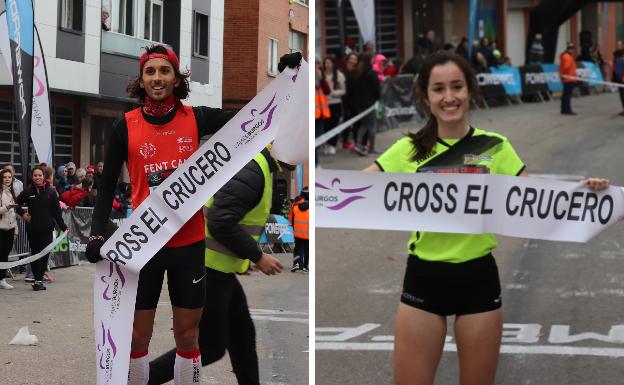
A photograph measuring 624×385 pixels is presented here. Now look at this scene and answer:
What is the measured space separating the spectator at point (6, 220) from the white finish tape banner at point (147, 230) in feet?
0.93

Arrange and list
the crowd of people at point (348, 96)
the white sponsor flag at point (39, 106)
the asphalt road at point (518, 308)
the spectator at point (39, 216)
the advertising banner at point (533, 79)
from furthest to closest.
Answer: the advertising banner at point (533, 79) < the crowd of people at point (348, 96) < the asphalt road at point (518, 308) < the spectator at point (39, 216) < the white sponsor flag at point (39, 106)

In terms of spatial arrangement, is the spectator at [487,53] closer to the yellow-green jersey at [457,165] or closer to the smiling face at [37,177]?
the yellow-green jersey at [457,165]

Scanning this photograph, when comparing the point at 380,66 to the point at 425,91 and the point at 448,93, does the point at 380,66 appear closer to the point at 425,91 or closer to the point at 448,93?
the point at 425,91

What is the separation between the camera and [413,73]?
20047 millimetres

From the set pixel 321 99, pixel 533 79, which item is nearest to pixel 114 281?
pixel 321 99

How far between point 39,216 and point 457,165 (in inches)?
54.3

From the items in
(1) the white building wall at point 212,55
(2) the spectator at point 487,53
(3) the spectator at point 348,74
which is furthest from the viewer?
(2) the spectator at point 487,53

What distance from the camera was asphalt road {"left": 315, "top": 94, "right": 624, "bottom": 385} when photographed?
254 inches

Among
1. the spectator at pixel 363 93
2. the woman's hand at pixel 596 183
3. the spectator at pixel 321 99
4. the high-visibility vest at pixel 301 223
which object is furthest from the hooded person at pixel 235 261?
the spectator at pixel 363 93

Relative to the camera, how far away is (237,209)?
371 centimetres

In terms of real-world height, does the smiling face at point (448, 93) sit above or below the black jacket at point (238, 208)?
above

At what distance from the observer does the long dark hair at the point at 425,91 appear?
143 inches

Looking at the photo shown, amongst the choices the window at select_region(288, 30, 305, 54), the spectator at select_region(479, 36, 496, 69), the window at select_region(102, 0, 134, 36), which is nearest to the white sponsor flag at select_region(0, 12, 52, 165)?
the window at select_region(102, 0, 134, 36)

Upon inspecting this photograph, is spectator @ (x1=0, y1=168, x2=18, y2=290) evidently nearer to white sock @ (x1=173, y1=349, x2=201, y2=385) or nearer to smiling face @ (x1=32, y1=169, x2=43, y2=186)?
smiling face @ (x1=32, y1=169, x2=43, y2=186)
